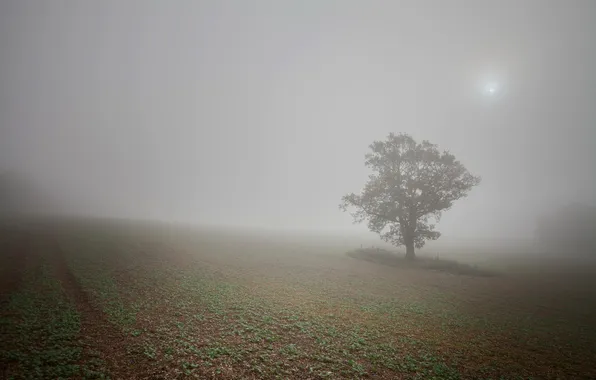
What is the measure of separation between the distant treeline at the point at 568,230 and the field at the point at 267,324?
298 ft

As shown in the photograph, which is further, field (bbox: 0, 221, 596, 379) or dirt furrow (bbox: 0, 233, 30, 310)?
dirt furrow (bbox: 0, 233, 30, 310)

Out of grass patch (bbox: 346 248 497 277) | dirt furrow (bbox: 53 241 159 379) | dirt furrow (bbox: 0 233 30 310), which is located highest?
grass patch (bbox: 346 248 497 277)

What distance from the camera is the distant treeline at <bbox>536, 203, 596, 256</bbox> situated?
9088 centimetres

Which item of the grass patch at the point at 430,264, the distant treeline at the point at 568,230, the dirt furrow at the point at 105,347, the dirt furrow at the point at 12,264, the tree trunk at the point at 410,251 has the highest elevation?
the distant treeline at the point at 568,230

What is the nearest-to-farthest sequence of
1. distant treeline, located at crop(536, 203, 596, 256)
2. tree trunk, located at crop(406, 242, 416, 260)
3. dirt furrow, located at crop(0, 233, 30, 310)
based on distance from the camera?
dirt furrow, located at crop(0, 233, 30, 310)
tree trunk, located at crop(406, 242, 416, 260)
distant treeline, located at crop(536, 203, 596, 256)

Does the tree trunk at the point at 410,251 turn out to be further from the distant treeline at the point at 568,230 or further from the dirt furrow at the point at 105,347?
the distant treeline at the point at 568,230

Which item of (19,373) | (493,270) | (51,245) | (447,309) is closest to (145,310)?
(19,373)

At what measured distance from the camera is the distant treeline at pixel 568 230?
3578 inches

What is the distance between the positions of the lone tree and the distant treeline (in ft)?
241

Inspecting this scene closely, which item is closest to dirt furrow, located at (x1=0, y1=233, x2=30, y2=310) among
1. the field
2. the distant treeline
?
the field

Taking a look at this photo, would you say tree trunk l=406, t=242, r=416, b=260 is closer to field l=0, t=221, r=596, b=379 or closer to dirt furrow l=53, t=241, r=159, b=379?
field l=0, t=221, r=596, b=379

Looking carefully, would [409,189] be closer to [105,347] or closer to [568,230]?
[105,347]

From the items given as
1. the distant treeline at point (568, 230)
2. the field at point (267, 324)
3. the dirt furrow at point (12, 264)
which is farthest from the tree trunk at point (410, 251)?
the distant treeline at point (568, 230)

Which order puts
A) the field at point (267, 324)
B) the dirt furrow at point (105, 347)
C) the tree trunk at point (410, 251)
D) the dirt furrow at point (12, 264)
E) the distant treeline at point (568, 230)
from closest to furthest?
the dirt furrow at point (105, 347)
the field at point (267, 324)
the dirt furrow at point (12, 264)
the tree trunk at point (410, 251)
the distant treeline at point (568, 230)
